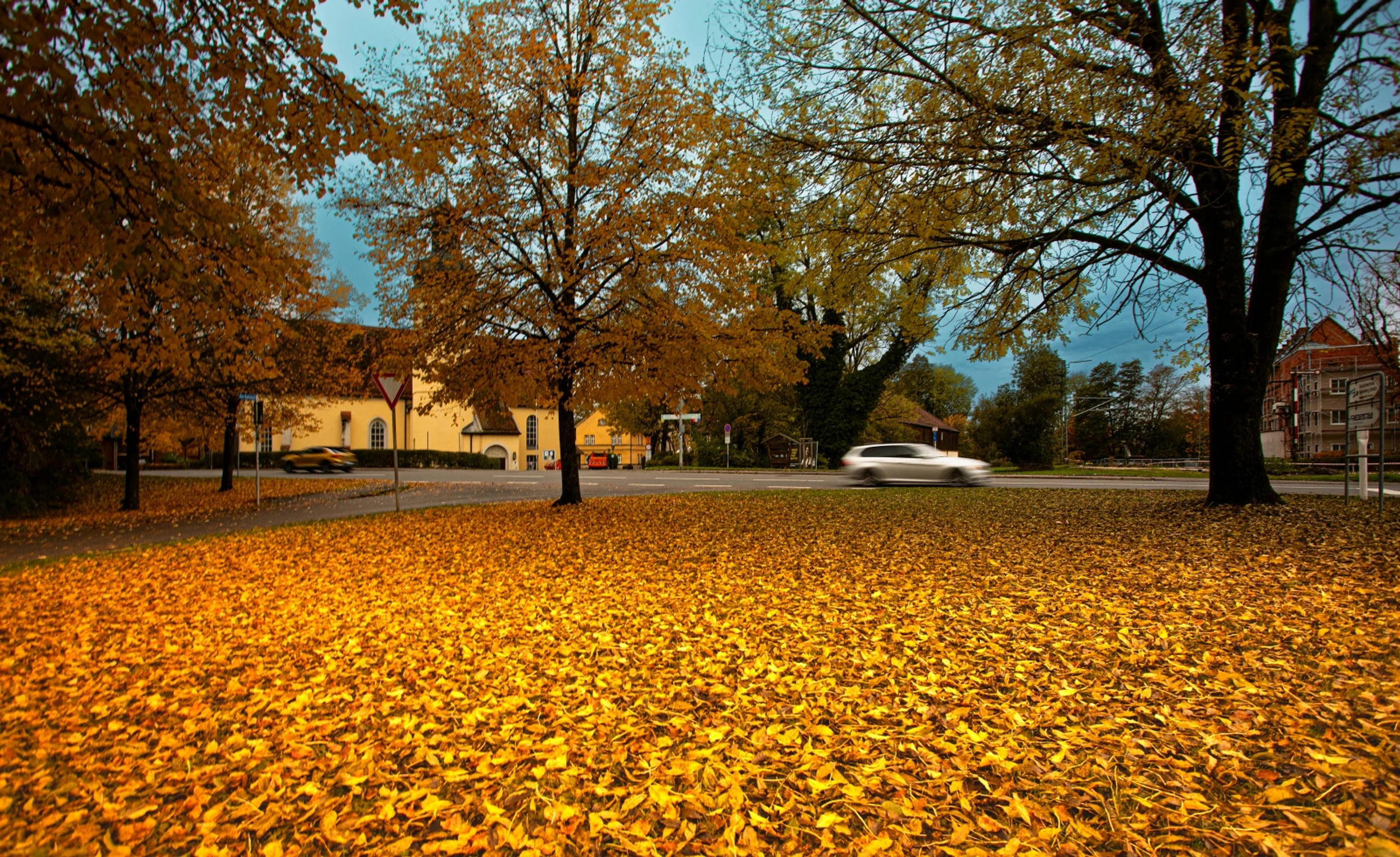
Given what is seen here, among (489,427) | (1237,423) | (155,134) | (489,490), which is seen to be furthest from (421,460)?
(1237,423)

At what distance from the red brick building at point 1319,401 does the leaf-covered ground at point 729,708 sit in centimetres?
1430

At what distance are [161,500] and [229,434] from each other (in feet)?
11.7

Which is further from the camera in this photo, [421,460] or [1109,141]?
[421,460]

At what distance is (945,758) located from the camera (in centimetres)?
292

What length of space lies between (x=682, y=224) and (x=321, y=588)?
806 cm

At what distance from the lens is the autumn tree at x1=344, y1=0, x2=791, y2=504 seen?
1169cm

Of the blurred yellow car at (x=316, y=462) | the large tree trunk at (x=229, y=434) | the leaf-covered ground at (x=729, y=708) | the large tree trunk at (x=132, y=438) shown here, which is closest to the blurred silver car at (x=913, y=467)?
the leaf-covered ground at (x=729, y=708)

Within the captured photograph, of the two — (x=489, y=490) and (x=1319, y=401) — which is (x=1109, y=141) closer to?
(x=489, y=490)

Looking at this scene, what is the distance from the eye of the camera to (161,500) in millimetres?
19188

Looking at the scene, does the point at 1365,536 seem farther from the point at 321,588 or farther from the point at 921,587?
the point at 321,588

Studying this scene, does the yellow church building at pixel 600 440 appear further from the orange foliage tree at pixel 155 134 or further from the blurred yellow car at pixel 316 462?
the orange foliage tree at pixel 155 134

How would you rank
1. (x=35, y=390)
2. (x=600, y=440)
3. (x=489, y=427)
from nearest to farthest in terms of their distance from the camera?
(x=35, y=390)
(x=489, y=427)
(x=600, y=440)

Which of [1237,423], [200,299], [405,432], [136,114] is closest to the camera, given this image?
[136,114]

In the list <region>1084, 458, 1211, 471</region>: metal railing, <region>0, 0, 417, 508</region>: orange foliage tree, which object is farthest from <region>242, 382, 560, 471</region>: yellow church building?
<region>0, 0, 417, 508</region>: orange foliage tree
